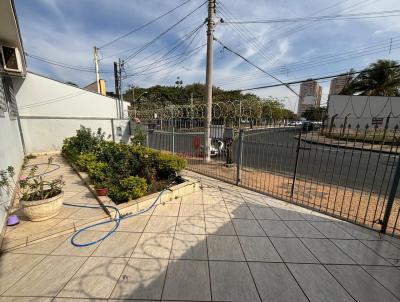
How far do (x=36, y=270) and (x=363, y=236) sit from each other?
14.7ft

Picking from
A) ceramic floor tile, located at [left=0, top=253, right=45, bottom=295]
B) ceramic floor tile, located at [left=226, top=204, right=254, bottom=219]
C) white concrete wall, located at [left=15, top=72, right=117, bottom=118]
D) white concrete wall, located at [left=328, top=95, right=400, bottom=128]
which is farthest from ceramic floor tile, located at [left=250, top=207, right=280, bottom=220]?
white concrete wall, located at [left=328, top=95, right=400, bottom=128]

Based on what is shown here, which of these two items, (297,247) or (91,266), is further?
(297,247)

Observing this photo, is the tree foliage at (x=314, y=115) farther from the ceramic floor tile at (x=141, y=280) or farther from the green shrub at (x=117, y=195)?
the green shrub at (x=117, y=195)

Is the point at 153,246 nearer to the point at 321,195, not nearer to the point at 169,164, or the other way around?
the point at 169,164

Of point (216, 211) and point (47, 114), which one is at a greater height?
point (47, 114)

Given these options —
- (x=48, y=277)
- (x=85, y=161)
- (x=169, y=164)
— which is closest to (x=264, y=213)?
(x=169, y=164)

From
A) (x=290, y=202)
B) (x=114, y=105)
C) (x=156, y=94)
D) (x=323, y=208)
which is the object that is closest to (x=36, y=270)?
(x=290, y=202)

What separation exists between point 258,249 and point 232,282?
722mm

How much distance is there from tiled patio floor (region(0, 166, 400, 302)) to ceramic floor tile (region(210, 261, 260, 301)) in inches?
0.4

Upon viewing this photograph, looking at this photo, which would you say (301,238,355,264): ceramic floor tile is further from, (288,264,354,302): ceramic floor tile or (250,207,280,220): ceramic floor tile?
(250,207,280,220): ceramic floor tile

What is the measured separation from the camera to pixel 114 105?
44.7 feet

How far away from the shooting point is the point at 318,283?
2086mm

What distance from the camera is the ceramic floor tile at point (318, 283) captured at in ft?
6.30

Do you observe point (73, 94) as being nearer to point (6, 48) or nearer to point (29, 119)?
point (29, 119)
